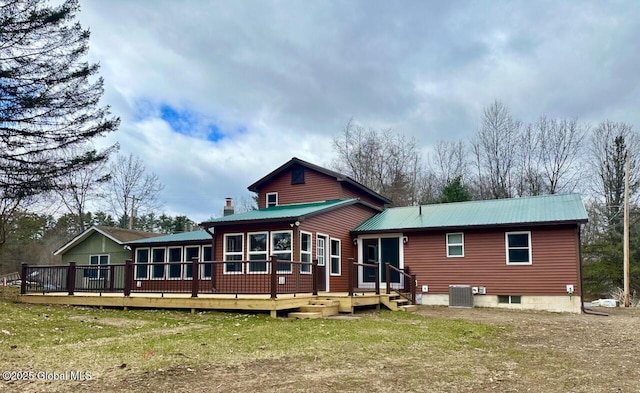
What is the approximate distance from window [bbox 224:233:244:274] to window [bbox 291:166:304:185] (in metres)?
5.39

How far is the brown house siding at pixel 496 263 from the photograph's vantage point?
1578cm

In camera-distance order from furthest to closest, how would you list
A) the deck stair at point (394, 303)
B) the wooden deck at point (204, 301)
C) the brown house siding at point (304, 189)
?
the brown house siding at point (304, 189) < the deck stair at point (394, 303) < the wooden deck at point (204, 301)

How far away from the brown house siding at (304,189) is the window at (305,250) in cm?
453

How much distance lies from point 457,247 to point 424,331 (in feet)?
26.8

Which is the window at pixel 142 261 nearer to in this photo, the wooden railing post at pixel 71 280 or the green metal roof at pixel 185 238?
the green metal roof at pixel 185 238

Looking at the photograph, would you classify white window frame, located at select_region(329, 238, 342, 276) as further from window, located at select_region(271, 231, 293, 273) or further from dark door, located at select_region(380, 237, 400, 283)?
window, located at select_region(271, 231, 293, 273)

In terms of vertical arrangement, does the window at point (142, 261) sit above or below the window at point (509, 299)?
above

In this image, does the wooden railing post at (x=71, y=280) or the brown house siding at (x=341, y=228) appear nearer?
the wooden railing post at (x=71, y=280)

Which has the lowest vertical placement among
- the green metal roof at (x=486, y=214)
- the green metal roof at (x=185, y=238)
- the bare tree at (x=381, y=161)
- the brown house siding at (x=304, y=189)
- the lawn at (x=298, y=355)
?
the lawn at (x=298, y=355)

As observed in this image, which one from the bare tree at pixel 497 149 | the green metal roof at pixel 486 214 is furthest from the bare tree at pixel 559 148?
the green metal roof at pixel 486 214

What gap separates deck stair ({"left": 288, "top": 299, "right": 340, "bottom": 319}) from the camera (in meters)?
12.2

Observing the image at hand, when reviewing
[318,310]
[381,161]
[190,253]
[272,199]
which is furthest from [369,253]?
[381,161]

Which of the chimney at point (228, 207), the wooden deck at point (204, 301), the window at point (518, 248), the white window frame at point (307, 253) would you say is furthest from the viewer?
the chimney at point (228, 207)

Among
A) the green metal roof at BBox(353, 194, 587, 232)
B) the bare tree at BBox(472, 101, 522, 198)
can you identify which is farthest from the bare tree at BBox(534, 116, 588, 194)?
the green metal roof at BBox(353, 194, 587, 232)
